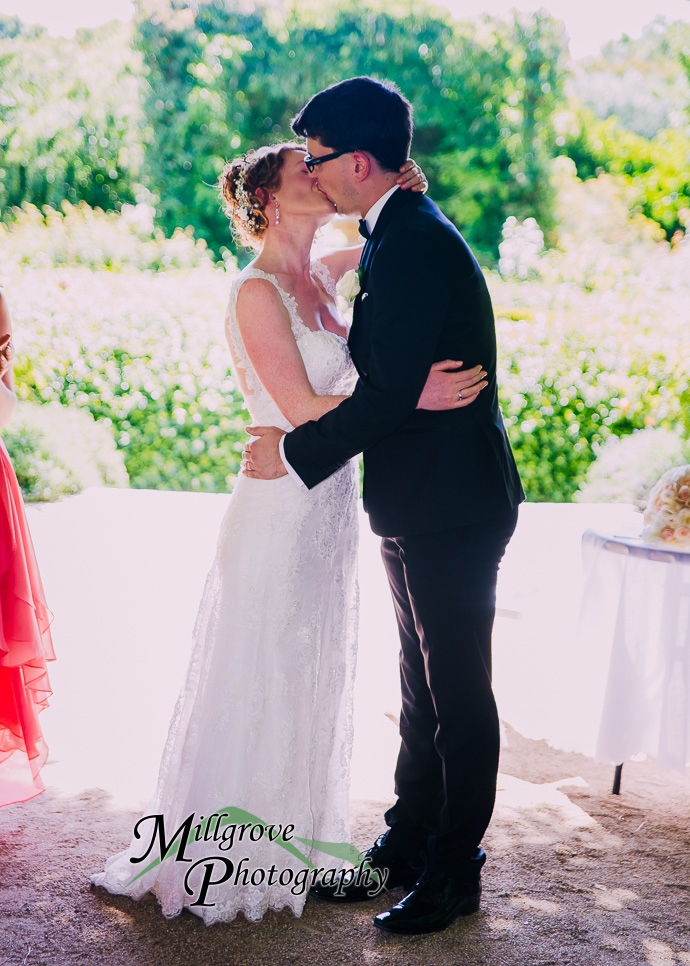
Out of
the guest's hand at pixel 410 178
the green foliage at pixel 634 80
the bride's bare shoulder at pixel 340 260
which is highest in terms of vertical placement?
the green foliage at pixel 634 80

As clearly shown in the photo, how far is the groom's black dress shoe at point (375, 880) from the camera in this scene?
2400 millimetres

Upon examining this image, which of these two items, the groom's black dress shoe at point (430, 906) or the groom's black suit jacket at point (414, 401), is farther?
the groom's black dress shoe at point (430, 906)

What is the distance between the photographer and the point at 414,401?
2.06m

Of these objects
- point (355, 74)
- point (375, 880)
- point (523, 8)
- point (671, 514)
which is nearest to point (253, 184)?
point (671, 514)

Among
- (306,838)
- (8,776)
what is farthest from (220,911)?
(8,776)

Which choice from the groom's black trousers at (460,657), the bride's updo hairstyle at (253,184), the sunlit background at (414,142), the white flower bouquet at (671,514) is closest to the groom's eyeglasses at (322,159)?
the bride's updo hairstyle at (253,184)

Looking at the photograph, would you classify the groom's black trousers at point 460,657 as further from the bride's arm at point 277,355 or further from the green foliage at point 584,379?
the green foliage at point 584,379

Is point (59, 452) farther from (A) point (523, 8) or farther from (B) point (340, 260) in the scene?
(A) point (523, 8)

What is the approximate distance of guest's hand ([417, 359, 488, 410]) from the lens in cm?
212

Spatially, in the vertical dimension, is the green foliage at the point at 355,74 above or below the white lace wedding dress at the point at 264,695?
above

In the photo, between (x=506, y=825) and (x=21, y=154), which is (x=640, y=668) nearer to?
(x=506, y=825)

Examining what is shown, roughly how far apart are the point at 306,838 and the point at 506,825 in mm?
884

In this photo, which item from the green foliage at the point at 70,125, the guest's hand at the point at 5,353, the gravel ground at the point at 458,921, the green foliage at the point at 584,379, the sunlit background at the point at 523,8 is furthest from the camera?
the sunlit background at the point at 523,8

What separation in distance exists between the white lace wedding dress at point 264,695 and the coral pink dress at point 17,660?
0.49 metres
